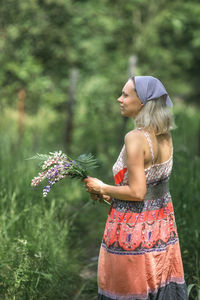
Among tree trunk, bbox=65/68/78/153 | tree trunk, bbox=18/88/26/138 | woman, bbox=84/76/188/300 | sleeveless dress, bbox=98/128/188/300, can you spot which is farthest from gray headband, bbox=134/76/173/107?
tree trunk, bbox=18/88/26/138

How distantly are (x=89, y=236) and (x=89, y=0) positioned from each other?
5.84 metres

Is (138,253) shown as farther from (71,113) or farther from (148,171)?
(71,113)

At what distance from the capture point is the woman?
6.61ft

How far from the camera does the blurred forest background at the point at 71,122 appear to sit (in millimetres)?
2992

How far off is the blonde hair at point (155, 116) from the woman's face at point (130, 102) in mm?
27

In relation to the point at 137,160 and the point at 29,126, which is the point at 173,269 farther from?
the point at 29,126

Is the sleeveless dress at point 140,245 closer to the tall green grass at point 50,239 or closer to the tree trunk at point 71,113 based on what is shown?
the tall green grass at point 50,239

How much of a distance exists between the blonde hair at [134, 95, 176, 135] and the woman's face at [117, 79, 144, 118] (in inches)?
1.1

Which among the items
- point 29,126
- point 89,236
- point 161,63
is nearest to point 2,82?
point 29,126

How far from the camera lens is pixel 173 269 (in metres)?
2.21

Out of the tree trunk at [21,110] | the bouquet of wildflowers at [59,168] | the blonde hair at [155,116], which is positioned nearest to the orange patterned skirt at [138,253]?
the bouquet of wildflowers at [59,168]

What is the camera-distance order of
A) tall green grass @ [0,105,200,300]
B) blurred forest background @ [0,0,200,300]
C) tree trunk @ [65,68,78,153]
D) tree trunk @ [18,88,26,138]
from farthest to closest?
tree trunk @ [18,88,26,138], tree trunk @ [65,68,78,153], blurred forest background @ [0,0,200,300], tall green grass @ [0,105,200,300]

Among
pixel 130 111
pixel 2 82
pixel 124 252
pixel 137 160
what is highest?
pixel 2 82

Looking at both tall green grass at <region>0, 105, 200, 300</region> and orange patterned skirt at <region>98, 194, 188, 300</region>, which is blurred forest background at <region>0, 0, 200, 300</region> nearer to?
tall green grass at <region>0, 105, 200, 300</region>
